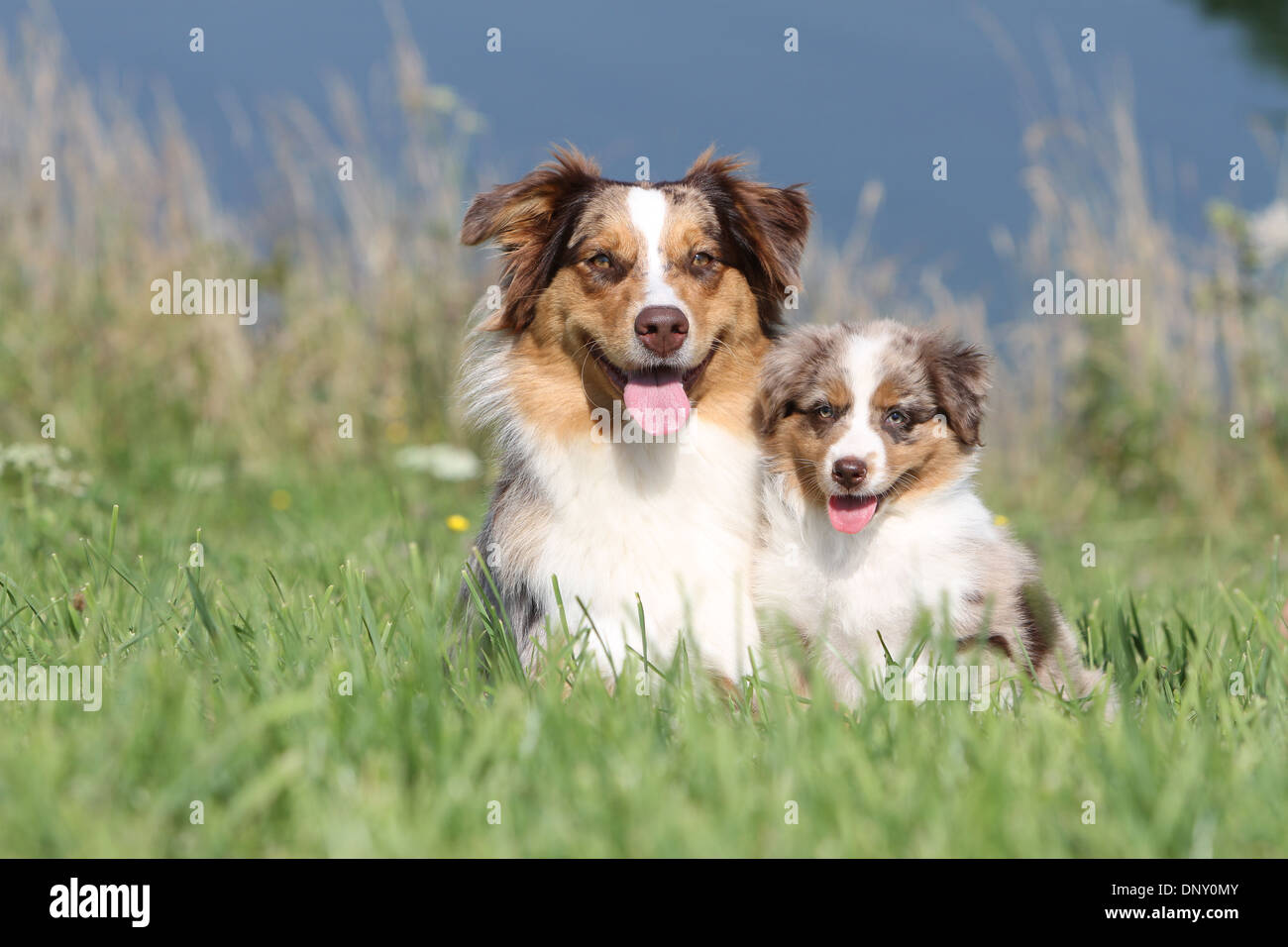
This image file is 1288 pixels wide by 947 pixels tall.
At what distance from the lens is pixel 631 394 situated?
3596 mm

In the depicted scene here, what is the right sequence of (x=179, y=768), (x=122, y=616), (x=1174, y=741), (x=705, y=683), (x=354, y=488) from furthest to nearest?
(x=354, y=488) < (x=122, y=616) < (x=705, y=683) < (x=1174, y=741) < (x=179, y=768)

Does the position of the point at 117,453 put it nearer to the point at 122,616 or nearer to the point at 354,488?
the point at 354,488

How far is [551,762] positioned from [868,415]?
161 centimetres

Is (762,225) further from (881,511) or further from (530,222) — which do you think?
(881,511)

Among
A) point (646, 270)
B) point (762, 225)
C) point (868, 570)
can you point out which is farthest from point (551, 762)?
point (762, 225)

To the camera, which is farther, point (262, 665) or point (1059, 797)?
point (262, 665)

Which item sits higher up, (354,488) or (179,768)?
(354,488)

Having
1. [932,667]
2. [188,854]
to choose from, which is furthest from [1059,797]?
[188,854]

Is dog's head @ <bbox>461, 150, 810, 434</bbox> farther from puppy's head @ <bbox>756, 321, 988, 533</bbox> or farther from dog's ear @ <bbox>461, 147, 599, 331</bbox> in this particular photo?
puppy's head @ <bbox>756, 321, 988, 533</bbox>

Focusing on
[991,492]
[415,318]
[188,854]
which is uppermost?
[415,318]

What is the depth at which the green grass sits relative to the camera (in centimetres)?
207

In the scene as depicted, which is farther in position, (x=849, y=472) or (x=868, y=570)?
(x=868, y=570)

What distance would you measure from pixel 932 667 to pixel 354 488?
530 centimetres

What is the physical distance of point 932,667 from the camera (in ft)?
9.53
